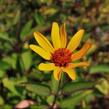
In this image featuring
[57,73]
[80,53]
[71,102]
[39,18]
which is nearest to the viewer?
[57,73]

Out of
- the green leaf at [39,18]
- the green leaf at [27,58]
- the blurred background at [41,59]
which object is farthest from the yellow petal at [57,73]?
the green leaf at [39,18]

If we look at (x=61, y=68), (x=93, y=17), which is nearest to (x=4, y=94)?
(x=61, y=68)

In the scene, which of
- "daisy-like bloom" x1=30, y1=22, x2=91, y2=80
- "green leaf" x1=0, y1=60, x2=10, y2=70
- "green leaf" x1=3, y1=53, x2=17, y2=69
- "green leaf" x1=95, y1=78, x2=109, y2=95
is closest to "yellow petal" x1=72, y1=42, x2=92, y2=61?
"daisy-like bloom" x1=30, y1=22, x2=91, y2=80

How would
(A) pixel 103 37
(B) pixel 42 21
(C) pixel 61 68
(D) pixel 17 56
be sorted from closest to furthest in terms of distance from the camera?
(C) pixel 61 68 → (D) pixel 17 56 → (B) pixel 42 21 → (A) pixel 103 37

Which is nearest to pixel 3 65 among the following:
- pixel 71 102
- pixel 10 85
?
pixel 10 85

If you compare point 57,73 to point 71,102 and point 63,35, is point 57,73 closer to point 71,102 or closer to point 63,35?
point 63,35

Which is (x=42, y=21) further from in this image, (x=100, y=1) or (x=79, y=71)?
(x=100, y=1)
